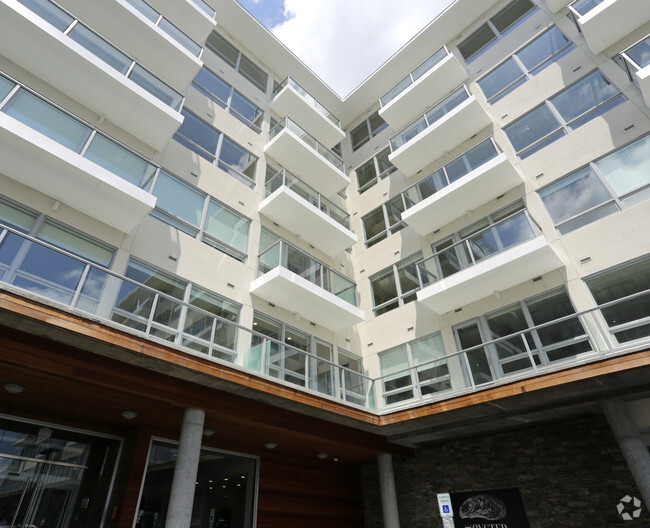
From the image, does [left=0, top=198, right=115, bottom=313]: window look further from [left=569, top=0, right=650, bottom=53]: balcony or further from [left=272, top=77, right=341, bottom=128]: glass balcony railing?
[left=569, top=0, right=650, bottom=53]: balcony

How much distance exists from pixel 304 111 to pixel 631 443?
16.4 meters

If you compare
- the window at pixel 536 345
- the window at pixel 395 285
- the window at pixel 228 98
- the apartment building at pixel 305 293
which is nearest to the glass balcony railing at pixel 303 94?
the window at pixel 228 98

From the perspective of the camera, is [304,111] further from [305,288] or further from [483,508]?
[483,508]

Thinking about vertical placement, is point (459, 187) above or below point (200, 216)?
above

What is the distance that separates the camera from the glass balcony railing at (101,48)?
1012 cm

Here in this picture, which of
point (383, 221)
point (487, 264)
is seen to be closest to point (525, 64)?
point (383, 221)

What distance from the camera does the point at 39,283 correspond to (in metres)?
6.54

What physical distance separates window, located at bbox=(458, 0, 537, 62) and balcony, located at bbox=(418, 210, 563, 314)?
32.8 feet

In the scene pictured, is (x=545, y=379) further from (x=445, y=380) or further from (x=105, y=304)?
(x=105, y=304)

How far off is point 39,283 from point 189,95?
10125 millimetres

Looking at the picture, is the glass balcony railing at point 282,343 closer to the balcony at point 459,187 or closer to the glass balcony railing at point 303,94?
the balcony at point 459,187

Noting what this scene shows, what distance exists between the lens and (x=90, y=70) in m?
10.4

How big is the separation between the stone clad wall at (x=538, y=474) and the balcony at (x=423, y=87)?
1347 cm

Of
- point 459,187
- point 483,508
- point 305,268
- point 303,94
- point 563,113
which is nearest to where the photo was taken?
point 483,508
